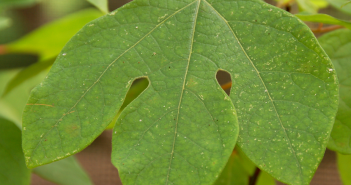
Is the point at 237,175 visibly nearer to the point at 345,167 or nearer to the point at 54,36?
the point at 345,167

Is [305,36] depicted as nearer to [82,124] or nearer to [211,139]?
[211,139]

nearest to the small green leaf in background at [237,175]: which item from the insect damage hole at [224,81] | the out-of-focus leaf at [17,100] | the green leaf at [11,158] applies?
the insect damage hole at [224,81]

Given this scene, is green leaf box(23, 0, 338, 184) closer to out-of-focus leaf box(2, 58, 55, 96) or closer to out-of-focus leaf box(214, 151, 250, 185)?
out-of-focus leaf box(2, 58, 55, 96)

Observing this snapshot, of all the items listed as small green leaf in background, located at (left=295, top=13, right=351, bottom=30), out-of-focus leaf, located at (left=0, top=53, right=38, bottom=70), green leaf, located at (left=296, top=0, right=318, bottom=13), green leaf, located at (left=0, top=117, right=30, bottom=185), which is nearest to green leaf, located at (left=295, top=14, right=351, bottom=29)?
small green leaf in background, located at (left=295, top=13, right=351, bottom=30)

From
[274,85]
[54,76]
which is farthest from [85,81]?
[274,85]

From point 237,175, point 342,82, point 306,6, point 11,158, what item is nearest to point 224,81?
point 237,175

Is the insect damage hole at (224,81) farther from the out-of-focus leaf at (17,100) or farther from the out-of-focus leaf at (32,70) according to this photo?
the out-of-focus leaf at (17,100)
